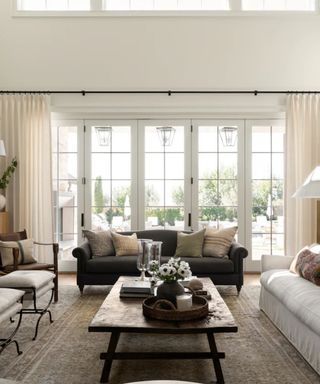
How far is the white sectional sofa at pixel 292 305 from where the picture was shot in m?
3.32

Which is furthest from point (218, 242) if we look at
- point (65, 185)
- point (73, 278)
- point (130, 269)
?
point (65, 185)

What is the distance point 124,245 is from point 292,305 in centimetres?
287

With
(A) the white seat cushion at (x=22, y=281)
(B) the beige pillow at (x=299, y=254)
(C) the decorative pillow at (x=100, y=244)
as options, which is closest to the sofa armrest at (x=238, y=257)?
(B) the beige pillow at (x=299, y=254)

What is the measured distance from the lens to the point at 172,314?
3.30 meters

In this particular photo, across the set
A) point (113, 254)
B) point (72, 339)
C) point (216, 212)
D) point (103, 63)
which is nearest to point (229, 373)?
point (72, 339)

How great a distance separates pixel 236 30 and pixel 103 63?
7.04 feet

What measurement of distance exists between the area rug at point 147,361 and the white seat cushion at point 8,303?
36cm

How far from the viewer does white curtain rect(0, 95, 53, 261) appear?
7.23 meters

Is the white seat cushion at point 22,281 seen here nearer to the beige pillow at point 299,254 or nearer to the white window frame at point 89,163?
the beige pillow at point 299,254

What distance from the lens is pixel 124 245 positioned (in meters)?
6.16

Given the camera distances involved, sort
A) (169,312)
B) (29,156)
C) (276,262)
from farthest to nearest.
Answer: (29,156) < (276,262) < (169,312)

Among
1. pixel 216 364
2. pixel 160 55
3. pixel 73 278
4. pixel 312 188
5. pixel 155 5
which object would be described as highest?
pixel 155 5

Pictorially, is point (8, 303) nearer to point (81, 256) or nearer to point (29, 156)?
point (81, 256)

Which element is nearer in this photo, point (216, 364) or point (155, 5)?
point (216, 364)
